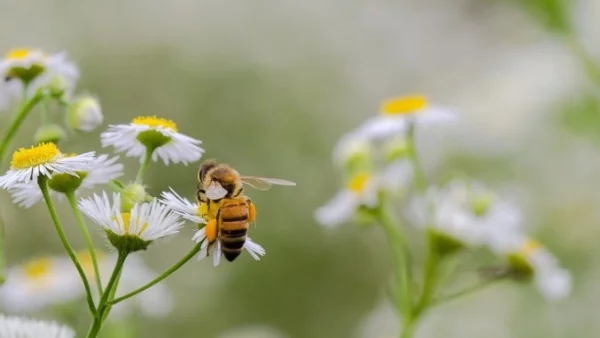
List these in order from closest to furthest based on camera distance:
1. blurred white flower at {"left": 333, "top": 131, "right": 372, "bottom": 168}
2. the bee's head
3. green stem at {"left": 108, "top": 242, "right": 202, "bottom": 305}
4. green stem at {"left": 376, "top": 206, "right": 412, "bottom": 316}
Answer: green stem at {"left": 108, "top": 242, "right": 202, "bottom": 305} < the bee's head < green stem at {"left": 376, "top": 206, "right": 412, "bottom": 316} < blurred white flower at {"left": 333, "top": 131, "right": 372, "bottom": 168}

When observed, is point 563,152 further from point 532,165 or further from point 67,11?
point 67,11

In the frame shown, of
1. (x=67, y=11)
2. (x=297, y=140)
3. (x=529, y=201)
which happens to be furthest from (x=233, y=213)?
(x=67, y=11)

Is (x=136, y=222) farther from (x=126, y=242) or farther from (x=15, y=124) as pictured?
(x=15, y=124)

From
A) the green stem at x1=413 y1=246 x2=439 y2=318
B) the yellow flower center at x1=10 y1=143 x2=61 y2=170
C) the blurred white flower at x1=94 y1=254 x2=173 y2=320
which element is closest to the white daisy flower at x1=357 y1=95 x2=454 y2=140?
the green stem at x1=413 y1=246 x2=439 y2=318

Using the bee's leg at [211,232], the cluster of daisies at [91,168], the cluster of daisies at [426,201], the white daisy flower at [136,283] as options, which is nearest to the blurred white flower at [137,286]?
the white daisy flower at [136,283]

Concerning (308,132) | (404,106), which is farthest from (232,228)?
(308,132)

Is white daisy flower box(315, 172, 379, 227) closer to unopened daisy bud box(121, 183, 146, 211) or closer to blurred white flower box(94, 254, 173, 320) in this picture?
blurred white flower box(94, 254, 173, 320)
